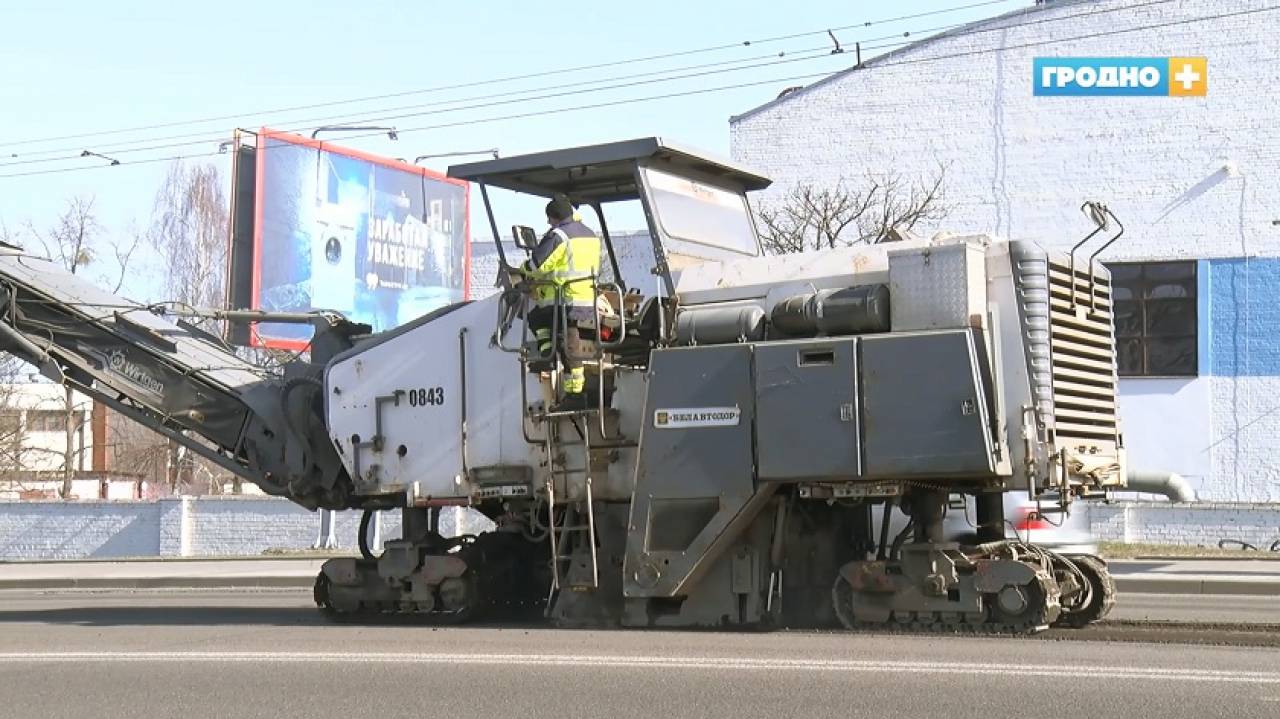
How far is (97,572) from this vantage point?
24.5m

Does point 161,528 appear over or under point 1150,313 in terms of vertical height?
under

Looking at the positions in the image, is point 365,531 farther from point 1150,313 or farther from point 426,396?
point 1150,313

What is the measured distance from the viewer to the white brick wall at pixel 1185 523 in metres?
27.0

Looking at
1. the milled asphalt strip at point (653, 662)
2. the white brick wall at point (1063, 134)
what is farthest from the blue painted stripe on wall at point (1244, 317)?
the milled asphalt strip at point (653, 662)

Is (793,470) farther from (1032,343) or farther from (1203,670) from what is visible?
(1203,670)

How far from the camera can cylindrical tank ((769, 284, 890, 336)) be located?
1002 cm

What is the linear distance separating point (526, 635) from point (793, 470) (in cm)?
211

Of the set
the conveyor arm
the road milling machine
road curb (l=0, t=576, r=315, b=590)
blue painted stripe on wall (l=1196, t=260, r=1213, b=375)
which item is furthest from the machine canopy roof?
blue painted stripe on wall (l=1196, t=260, r=1213, b=375)

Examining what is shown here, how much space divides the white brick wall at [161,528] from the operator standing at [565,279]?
1968 cm

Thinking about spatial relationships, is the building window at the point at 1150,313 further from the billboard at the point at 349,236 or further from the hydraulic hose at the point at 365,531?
the hydraulic hose at the point at 365,531

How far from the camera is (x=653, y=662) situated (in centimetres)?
850

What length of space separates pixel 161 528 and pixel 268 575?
472 inches

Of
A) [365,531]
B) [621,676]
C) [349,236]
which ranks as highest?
[349,236]

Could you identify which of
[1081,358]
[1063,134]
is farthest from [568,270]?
[1063,134]
